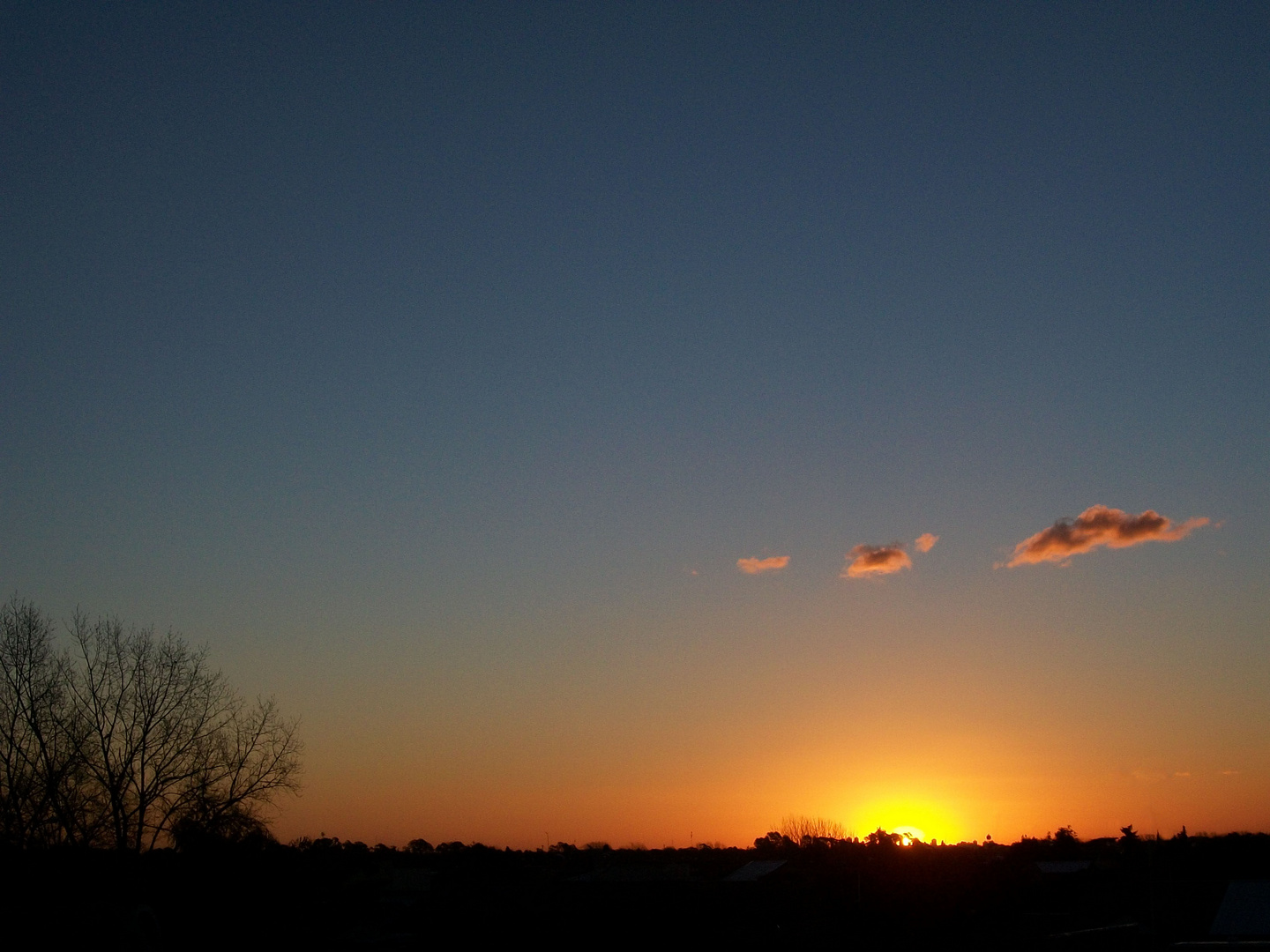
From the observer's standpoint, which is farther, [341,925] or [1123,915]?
[1123,915]

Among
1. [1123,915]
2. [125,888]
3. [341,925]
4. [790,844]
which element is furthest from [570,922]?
[790,844]

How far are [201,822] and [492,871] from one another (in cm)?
3797

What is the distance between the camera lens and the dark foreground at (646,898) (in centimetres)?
3381

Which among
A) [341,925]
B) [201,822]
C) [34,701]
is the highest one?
[34,701]

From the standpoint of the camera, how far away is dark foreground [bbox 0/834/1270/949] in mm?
33812

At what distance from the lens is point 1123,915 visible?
50750mm

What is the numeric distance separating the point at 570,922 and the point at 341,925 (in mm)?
21628

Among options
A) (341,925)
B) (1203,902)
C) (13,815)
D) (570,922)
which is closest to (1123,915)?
(1203,902)

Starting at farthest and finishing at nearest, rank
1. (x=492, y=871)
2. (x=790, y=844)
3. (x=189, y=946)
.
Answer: (x=790, y=844), (x=492, y=871), (x=189, y=946)

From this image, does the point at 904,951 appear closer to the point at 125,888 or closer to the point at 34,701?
the point at 125,888

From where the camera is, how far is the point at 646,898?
201 feet

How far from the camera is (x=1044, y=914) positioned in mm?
53656

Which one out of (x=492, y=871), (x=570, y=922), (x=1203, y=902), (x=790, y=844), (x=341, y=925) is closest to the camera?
(x=341, y=925)

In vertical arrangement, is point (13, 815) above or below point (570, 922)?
above
